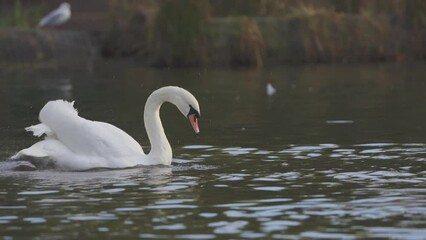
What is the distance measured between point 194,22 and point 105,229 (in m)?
22.5

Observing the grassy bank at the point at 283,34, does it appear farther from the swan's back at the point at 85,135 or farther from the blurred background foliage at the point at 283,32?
the swan's back at the point at 85,135

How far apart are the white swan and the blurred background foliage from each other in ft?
59.3

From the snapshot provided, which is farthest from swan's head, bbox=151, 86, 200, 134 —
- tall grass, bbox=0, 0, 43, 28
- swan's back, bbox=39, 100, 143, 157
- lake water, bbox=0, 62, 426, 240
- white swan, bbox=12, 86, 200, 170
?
tall grass, bbox=0, 0, 43, 28

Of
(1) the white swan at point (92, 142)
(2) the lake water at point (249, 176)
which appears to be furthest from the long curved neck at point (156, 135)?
(2) the lake water at point (249, 176)

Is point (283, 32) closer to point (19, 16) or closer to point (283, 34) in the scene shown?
point (283, 34)

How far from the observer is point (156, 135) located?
42.3 feet

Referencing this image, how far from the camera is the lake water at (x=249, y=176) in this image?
9.03m

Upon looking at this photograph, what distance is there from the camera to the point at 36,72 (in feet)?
97.7

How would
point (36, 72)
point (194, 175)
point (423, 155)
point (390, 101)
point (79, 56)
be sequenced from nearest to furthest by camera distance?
point (194, 175)
point (423, 155)
point (390, 101)
point (36, 72)
point (79, 56)

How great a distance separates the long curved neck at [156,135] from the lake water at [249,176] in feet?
0.46

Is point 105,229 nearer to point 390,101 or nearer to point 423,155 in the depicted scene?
point 423,155

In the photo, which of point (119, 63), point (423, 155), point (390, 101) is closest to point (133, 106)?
point (390, 101)

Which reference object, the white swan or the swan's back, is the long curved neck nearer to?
the white swan

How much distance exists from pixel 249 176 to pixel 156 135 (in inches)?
58.0
